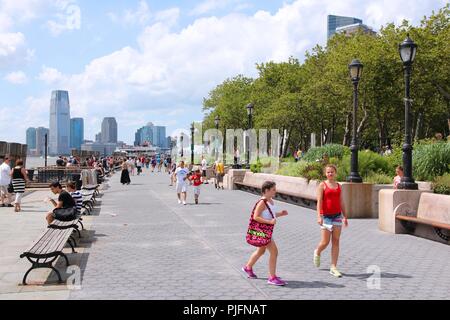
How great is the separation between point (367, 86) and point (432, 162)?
22.6 metres

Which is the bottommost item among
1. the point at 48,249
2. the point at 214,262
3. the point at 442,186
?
the point at 214,262

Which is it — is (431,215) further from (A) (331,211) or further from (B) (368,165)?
(B) (368,165)

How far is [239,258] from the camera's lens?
31.3ft

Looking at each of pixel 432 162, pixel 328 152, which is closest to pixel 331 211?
pixel 432 162

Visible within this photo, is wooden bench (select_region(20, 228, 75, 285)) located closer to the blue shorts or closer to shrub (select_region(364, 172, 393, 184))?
the blue shorts

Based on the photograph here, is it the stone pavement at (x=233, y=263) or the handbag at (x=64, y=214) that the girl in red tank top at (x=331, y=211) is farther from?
the handbag at (x=64, y=214)

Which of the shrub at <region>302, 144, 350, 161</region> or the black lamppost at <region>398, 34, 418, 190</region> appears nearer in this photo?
the black lamppost at <region>398, 34, 418, 190</region>

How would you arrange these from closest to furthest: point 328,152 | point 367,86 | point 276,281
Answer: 1. point 276,281
2. point 328,152
3. point 367,86

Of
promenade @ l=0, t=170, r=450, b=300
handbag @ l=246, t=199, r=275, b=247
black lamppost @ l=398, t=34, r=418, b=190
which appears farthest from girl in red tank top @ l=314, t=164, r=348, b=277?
black lamppost @ l=398, t=34, r=418, b=190

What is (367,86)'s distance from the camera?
38.1 meters

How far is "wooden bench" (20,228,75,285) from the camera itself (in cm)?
754

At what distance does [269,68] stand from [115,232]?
51566 millimetres

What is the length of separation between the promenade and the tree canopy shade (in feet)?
81.0
